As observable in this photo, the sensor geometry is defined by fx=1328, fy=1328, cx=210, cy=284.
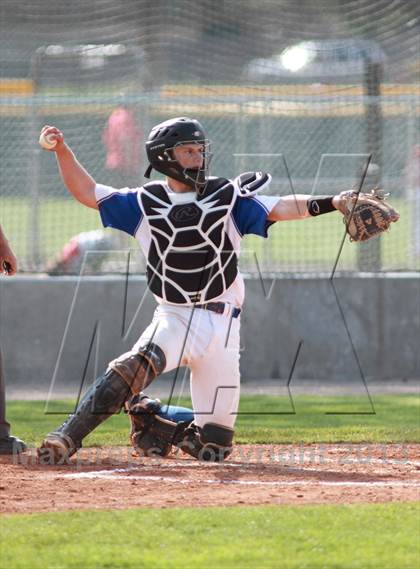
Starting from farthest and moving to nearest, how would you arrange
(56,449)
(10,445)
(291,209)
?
(10,445) → (291,209) → (56,449)

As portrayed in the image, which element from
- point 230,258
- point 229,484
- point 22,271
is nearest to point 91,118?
point 22,271

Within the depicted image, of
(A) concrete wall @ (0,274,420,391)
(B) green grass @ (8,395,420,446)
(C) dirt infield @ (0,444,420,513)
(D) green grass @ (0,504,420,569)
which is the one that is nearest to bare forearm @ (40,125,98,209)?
(C) dirt infield @ (0,444,420,513)

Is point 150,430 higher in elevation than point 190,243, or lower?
lower

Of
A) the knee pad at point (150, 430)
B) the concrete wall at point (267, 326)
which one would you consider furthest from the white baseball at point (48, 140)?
the concrete wall at point (267, 326)

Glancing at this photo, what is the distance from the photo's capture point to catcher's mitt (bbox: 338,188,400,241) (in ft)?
22.3

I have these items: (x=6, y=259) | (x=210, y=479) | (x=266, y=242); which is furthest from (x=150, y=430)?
(x=266, y=242)

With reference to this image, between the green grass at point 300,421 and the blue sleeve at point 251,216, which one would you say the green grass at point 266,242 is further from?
the blue sleeve at point 251,216

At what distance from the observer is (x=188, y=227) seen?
7023mm

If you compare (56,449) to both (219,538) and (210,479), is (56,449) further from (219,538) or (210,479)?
(219,538)

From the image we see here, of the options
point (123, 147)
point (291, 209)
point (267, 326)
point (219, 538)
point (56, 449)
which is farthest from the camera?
point (123, 147)

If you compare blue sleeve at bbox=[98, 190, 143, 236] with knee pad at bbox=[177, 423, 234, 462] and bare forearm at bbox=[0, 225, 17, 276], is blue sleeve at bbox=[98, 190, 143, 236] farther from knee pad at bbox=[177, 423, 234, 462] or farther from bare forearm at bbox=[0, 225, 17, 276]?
knee pad at bbox=[177, 423, 234, 462]

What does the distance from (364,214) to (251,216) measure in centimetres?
61

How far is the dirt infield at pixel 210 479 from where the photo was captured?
5.82 metres

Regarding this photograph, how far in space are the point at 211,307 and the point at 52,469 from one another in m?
1.21
